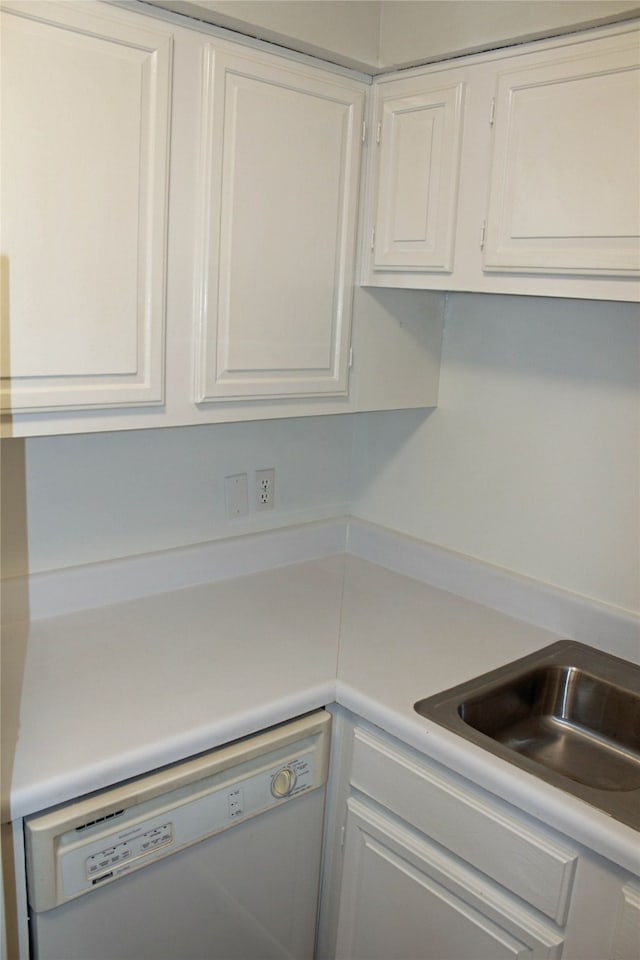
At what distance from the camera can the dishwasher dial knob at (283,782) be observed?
1.51 metres

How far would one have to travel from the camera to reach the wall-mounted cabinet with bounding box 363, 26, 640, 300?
1.36m

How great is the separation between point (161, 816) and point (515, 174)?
1.27 m

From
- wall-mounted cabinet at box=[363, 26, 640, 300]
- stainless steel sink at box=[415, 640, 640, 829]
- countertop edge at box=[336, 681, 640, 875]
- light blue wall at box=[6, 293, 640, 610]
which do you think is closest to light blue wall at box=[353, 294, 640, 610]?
light blue wall at box=[6, 293, 640, 610]

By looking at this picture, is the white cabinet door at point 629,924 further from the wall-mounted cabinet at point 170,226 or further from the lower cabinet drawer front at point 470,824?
the wall-mounted cabinet at point 170,226

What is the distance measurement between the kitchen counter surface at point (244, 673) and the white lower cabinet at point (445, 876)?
0.05m

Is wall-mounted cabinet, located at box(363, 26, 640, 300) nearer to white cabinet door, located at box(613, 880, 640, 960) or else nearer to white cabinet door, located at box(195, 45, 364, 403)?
white cabinet door, located at box(195, 45, 364, 403)

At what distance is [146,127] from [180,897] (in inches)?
51.5

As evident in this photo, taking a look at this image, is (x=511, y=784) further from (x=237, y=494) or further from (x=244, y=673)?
(x=237, y=494)

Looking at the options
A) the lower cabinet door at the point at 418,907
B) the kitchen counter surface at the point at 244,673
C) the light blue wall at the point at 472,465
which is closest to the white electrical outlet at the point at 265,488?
the light blue wall at the point at 472,465

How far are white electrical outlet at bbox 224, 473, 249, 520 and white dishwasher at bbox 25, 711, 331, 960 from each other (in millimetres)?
640

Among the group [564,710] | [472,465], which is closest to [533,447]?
[472,465]

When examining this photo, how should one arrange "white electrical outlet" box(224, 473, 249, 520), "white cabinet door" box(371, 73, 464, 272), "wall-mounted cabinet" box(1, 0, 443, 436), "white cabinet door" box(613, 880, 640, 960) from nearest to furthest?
"white cabinet door" box(613, 880, 640, 960)
"wall-mounted cabinet" box(1, 0, 443, 436)
"white cabinet door" box(371, 73, 464, 272)
"white electrical outlet" box(224, 473, 249, 520)

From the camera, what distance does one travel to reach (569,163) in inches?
56.0

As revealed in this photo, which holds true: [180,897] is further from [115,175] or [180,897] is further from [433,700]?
[115,175]
